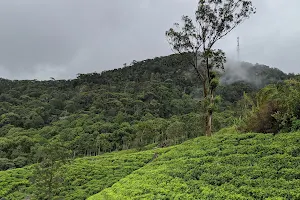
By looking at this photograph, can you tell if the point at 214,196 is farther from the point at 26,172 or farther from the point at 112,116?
the point at 112,116

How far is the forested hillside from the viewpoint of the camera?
241ft

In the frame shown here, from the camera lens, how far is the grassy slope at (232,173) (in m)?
12.4

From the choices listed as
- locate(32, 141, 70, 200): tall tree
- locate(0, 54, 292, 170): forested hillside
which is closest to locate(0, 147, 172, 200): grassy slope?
locate(32, 141, 70, 200): tall tree

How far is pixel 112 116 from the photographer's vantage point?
110m

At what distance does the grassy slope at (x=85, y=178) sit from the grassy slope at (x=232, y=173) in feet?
23.6

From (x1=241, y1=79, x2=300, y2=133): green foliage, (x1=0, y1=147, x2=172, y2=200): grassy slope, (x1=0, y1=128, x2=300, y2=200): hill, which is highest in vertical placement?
(x1=241, y1=79, x2=300, y2=133): green foliage

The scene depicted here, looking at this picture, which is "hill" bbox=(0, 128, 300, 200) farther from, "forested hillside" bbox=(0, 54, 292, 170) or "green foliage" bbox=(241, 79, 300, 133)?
"forested hillside" bbox=(0, 54, 292, 170)

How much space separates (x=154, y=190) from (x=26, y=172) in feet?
86.4

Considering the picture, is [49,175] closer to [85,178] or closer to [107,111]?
[85,178]

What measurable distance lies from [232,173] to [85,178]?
18790 millimetres

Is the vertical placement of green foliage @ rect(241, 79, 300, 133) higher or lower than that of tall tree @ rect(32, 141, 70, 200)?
higher

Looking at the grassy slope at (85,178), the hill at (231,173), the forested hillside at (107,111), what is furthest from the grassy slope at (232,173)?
the forested hillside at (107,111)

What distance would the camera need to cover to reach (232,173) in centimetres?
1458

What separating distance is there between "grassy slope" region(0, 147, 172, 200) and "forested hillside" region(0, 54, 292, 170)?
36.1 feet
